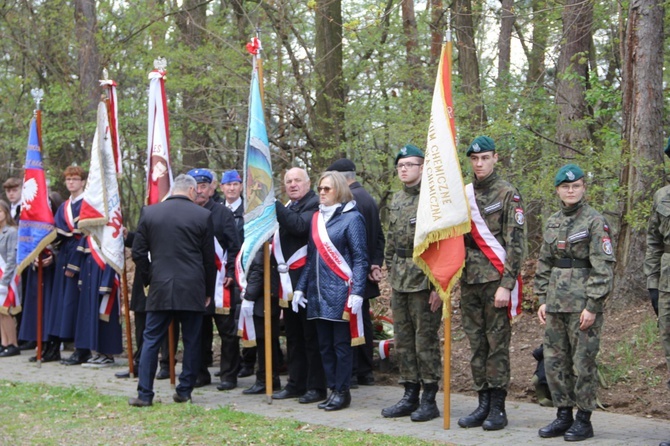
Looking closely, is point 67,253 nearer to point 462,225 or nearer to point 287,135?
point 287,135

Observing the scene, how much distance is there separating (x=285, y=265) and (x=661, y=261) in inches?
138

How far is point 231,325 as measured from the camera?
380 inches

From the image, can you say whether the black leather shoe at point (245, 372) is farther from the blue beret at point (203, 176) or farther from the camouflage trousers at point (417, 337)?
the camouflage trousers at point (417, 337)

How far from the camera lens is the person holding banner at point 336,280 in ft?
26.5

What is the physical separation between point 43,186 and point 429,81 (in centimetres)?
658

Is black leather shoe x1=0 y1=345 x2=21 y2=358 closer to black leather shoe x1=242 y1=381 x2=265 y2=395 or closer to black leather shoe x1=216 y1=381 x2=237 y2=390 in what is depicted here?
black leather shoe x1=216 y1=381 x2=237 y2=390

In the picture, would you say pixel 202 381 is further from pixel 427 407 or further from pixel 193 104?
pixel 193 104

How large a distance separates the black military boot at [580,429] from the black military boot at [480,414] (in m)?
0.74

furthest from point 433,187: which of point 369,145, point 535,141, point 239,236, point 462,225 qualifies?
point 369,145

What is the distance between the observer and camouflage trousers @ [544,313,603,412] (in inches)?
266

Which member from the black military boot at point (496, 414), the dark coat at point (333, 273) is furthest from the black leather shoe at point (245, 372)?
the black military boot at point (496, 414)

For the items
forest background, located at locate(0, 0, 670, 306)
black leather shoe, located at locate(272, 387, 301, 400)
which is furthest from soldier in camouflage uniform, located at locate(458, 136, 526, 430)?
black leather shoe, located at locate(272, 387, 301, 400)

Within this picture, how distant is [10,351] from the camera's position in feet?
39.9

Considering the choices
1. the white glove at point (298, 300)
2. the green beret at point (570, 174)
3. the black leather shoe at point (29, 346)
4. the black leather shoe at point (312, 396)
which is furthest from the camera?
the black leather shoe at point (29, 346)
